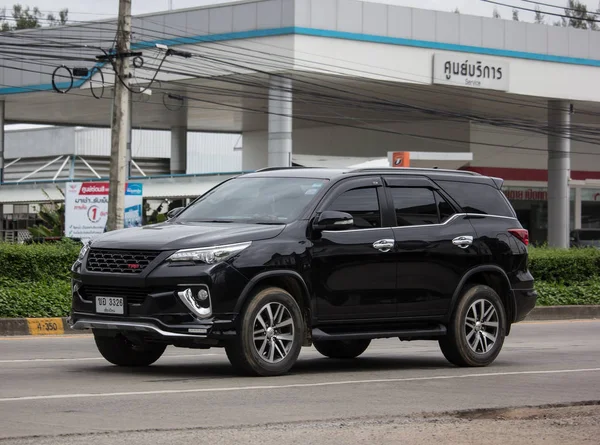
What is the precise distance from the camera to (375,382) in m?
10.1

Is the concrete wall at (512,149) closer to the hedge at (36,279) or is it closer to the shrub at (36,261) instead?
the hedge at (36,279)

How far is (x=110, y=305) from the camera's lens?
32.7 feet

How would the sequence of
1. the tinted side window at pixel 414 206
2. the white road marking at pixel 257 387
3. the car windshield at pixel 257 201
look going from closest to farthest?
the white road marking at pixel 257 387 → the car windshield at pixel 257 201 → the tinted side window at pixel 414 206

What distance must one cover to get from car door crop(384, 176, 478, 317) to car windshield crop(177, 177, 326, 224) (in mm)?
954

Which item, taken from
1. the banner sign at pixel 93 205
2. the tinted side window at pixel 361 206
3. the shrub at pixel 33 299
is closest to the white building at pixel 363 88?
the banner sign at pixel 93 205

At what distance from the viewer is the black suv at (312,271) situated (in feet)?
32.0

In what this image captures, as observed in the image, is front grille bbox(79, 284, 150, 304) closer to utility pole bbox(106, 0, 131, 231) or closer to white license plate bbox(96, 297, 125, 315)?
white license plate bbox(96, 297, 125, 315)

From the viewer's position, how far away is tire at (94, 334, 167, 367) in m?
10.9

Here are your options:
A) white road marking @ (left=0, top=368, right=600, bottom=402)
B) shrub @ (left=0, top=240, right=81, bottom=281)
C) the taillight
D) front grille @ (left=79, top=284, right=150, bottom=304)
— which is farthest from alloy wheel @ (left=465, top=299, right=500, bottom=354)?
shrub @ (left=0, top=240, right=81, bottom=281)

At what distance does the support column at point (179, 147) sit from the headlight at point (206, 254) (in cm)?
4585

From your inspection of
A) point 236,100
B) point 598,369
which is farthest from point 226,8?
point 598,369

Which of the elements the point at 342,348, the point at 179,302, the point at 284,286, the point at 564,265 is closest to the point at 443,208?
the point at 342,348

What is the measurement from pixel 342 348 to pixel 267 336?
2563 mm

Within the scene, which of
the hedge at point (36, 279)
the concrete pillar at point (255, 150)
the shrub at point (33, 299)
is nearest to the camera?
the shrub at point (33, 299)
